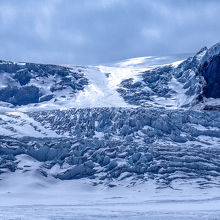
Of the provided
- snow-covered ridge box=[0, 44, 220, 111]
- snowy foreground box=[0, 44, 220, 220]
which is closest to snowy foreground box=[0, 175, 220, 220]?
snowy foreground box=[0, 44, 220, 220]

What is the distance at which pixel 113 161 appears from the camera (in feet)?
278

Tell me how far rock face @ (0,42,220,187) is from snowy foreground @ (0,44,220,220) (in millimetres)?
182

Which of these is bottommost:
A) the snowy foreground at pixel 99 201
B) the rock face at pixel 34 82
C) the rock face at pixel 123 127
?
the snowy foreground at pixel 99 201

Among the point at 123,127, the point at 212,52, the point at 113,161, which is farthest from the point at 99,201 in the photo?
the point at 212,52

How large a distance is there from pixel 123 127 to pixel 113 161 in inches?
930

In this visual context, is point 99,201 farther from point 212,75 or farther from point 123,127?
point 212,75

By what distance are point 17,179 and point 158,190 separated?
20450 mm

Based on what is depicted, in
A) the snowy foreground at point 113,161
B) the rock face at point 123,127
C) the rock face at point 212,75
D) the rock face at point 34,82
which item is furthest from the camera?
the rock face at point 34,82

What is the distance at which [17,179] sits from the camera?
267 feet

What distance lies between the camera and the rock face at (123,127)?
84.0m

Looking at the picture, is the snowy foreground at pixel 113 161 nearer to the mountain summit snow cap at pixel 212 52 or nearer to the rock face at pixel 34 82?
the mountain summit snow cap at pixel 212 52

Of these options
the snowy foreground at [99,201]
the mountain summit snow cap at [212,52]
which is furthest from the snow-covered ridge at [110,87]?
the snowy foreground at [99,201]

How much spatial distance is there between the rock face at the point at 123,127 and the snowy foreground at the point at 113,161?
0.60 feet

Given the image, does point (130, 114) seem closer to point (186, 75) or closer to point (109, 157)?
point (109, 157)
